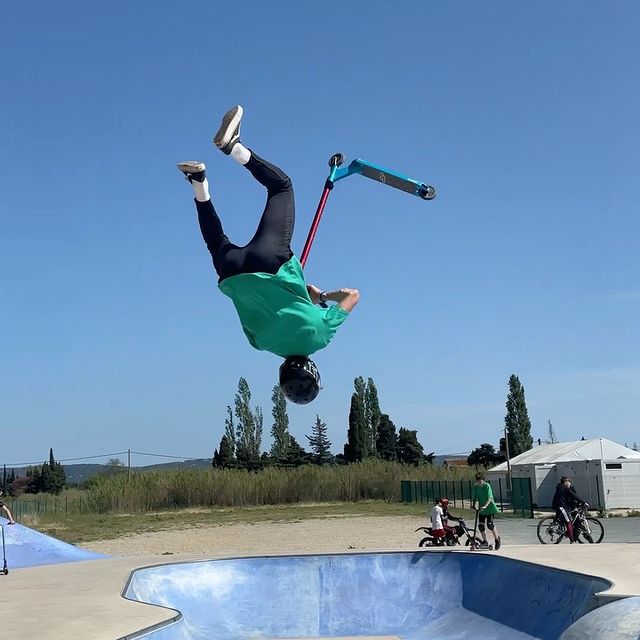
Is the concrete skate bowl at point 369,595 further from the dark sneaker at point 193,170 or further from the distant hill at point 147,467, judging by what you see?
the distant hill at point 147,467

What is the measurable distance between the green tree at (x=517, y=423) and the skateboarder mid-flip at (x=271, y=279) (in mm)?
54415

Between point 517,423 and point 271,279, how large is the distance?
2216 inches

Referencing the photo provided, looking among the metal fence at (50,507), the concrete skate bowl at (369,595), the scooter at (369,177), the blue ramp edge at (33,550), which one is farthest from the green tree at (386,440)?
the scooter at (369,177)

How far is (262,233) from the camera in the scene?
20.1 ft

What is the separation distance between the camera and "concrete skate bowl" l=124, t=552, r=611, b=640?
8180mm

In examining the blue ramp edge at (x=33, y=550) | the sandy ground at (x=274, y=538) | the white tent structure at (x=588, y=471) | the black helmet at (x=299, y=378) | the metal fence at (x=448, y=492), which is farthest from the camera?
the metal fence at (x=448, y=492)

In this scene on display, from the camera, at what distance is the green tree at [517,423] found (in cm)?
5828

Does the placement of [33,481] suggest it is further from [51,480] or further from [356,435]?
[356,435]

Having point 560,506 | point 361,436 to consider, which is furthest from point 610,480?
point 361,436

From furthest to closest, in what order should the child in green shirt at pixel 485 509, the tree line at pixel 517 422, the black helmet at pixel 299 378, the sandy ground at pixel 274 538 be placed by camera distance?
the tree line at pixel 517 422
the sandy ground at pixel 274 538
the child in green shirt at pixel 485 509
the black helmet at pixel 299 378

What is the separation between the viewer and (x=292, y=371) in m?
6.17

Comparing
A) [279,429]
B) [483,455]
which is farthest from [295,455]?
[483,455]

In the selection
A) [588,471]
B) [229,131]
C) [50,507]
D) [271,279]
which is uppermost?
[229,131]

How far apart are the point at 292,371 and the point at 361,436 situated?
180 feet
